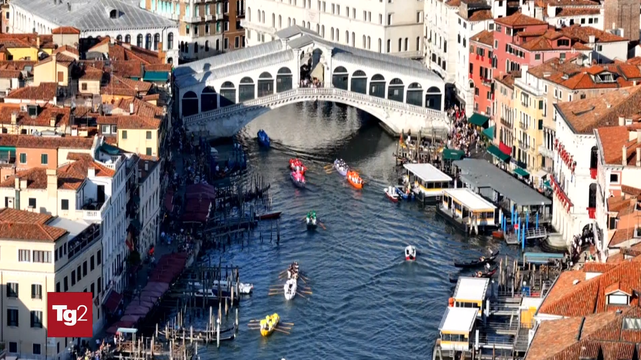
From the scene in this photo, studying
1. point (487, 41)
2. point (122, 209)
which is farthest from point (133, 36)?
point (122, 209)

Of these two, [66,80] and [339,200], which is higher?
[66,80]

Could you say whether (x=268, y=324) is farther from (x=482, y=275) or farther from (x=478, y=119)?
(x=478, y=119)

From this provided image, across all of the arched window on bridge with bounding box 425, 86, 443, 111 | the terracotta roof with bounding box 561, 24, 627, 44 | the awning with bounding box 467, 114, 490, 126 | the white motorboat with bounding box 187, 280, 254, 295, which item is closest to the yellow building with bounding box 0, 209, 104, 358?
the white motorboat with bounding box 187, 280, 254, 295

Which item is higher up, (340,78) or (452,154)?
(340,78)

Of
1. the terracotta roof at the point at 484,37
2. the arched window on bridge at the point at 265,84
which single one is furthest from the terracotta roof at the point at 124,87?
the terracotta roof at the point at 484,37

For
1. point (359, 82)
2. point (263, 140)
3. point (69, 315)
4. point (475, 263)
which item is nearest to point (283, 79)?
point (263, 140)

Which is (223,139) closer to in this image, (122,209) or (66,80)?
(66,80)
